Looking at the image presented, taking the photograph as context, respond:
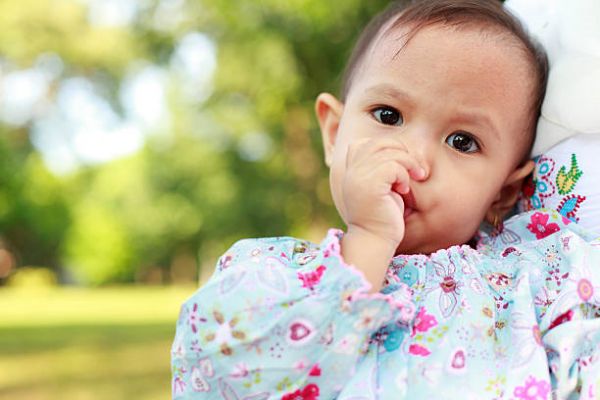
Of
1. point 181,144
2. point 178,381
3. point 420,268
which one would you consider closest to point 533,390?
point 420,268

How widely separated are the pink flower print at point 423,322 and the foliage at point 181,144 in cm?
829

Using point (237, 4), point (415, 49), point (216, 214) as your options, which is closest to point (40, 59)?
point (216, 214)

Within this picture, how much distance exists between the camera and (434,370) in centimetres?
155

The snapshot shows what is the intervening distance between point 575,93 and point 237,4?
11.0m

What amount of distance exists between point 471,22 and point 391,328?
2.44ft

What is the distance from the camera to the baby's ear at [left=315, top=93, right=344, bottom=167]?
225 centimetres

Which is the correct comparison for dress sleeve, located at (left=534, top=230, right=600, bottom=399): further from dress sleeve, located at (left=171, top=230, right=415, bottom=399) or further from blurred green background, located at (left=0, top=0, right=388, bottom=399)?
blurred green background, located at (left=0, top=0, right=388, bottom=399)

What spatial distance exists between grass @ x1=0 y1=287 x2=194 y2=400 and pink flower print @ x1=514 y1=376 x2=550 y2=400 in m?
4.62

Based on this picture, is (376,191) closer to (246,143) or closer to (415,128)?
(415,128)

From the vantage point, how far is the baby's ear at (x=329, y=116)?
2248mm

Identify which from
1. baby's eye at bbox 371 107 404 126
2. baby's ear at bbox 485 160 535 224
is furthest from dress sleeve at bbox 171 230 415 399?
baby's ear at bbox 485 160 535 224

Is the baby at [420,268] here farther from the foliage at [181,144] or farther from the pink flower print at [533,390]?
the foliage at [181,144]

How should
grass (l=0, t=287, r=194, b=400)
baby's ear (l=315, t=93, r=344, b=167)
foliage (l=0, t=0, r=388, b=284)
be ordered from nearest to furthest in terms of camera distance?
1. baby's ear (l=315, t=93, r=344, b=167)
2. grass (l=0, t=287, r=194, b=400)
3. foliage (l=0, t=0, r=388, b=284)

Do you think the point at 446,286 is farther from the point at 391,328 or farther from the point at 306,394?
the point at 306,394
